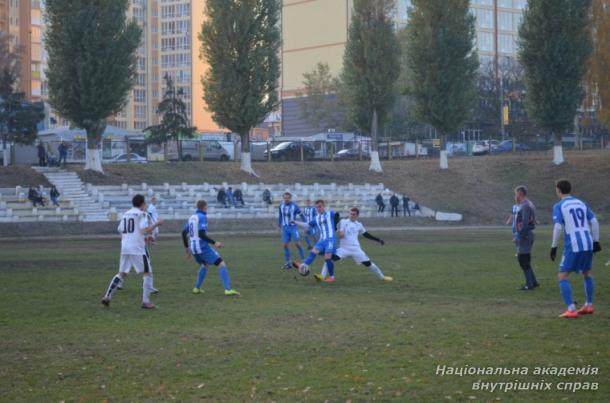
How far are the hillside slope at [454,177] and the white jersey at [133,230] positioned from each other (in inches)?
1379

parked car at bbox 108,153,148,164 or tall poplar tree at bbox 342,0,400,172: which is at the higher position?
tall poplar tree at bbox 342,0,400,172

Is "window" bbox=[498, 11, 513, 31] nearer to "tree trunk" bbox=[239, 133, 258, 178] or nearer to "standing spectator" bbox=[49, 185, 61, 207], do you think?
"tree trunk" bbox=[239, 133, 258, 178]

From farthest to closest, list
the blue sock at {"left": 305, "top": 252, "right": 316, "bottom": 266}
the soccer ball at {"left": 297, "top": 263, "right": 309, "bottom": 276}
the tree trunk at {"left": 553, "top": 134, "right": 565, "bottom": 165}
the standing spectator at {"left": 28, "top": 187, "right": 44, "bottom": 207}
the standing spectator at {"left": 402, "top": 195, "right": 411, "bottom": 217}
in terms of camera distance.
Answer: the tree trunk at {"left": 553, "top": 134, "right": 565, "bottom": 165} → the standing spectator at {"left": 402, "top": 195, "right": 411, "bottom": 217} → the standing spectator at {"left": 28, "top": 187, "right": 44, "bottom": 207} → the soccer ball at {"left": 297, "top": 263, "right": 309, "bottom": 276} → the blue sock at {"left": 305, "top": 252, "right": 316, "bottom": 266}

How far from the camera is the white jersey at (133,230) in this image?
15565mm

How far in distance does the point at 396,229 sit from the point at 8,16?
84585 mm

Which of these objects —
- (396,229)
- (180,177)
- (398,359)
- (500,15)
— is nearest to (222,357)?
(398,359)

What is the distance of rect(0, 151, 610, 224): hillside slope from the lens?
52.3 metres

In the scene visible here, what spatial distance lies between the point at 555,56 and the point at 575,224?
152 ft

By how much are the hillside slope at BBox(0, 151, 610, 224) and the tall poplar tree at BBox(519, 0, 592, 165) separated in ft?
A: 11.7

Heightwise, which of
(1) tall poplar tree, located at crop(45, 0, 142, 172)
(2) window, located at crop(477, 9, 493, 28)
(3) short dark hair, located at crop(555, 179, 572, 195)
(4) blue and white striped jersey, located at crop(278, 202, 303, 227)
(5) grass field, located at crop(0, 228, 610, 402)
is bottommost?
(5) grass field, located at crop(0, 228, 610, 402)

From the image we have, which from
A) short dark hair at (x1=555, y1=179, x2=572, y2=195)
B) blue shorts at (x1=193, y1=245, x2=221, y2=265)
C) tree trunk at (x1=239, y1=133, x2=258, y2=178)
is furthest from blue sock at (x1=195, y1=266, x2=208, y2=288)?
tree trunk at (x1=239, y1=133, x2=258, y2=178)

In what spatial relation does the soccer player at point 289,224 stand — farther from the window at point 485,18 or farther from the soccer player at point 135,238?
the window at point 485,18

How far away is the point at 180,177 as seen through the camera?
52719mm

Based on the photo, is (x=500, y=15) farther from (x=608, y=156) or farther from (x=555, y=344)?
(x=555, y=344)
